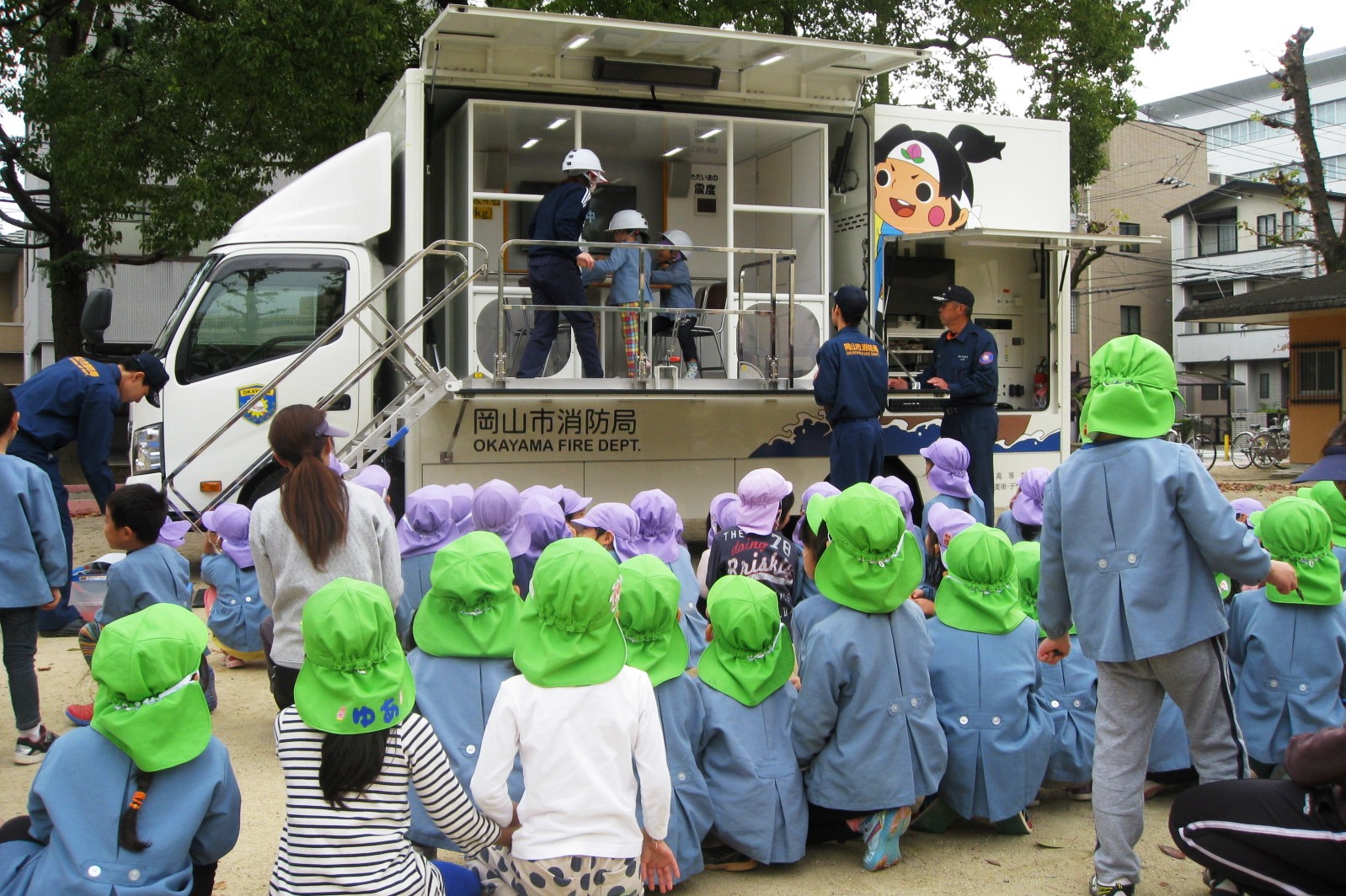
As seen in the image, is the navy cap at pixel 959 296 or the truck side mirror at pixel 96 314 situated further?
the navy cap at pixel 959 296

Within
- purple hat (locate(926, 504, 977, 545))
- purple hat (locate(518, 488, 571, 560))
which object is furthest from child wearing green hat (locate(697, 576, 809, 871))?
purple hat (locate(926, 504, 977, 545))

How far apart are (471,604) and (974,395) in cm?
571

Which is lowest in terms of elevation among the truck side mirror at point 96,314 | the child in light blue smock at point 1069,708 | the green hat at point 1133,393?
the child in light blue smock at point 1069,708

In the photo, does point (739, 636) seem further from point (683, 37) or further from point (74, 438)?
point (683, 37)

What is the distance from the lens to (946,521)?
5664 mm

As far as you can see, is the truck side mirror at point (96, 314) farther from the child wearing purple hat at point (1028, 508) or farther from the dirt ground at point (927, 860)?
the child wearing purple hat at point (1028, 508)

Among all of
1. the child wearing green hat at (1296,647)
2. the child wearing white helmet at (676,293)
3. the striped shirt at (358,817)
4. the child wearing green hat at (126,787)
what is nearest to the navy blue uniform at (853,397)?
the child wearing white helmet at (676,293)

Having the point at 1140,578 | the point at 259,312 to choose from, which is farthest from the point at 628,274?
the point at 1140,578

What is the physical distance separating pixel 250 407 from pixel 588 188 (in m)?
2.82

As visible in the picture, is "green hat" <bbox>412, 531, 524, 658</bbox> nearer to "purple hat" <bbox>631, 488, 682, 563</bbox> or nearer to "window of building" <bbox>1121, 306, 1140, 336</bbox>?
"purple hat" <bbox>631, 488, 682, 563</bbox>

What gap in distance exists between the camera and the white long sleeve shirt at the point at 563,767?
9.93 feet

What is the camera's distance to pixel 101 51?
16.6 m

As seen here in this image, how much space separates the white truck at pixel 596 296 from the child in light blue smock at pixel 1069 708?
164 inches

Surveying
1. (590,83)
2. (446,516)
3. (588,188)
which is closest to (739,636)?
(446,516)
